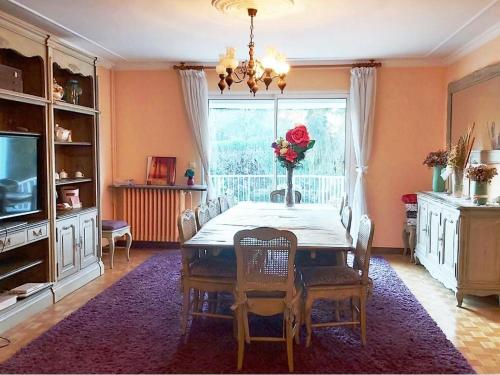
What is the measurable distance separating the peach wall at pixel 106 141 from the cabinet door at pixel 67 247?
5.67ft

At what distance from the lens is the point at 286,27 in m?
4.56

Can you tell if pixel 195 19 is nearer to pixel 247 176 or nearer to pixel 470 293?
pixel 247 176

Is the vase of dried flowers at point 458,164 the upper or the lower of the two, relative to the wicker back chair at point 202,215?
upper

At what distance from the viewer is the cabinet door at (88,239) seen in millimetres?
4806

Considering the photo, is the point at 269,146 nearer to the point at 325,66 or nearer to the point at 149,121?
the point at 325,66

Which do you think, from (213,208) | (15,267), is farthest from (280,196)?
(15,267)

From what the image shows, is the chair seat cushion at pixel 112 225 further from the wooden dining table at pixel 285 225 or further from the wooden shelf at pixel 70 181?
the wooden dining table at pixel 285 225

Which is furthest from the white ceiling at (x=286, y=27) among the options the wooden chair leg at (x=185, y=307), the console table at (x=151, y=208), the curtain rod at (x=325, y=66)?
the wooden chair leg at (x=185, y=307)

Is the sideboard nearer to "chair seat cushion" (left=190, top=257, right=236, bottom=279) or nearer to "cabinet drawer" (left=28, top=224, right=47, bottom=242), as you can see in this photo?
"chair seat cushion" (left=190, top=257, right=236, bottom=279)

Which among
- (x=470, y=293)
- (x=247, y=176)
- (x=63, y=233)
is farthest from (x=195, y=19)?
(x=470, y=293)

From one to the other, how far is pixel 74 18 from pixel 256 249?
2.96m

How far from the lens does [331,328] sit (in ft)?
11.7

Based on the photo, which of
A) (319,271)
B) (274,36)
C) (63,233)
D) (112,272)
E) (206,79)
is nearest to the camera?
(319,271)

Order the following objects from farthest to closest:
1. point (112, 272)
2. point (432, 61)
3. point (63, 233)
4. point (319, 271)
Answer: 1. point (432, 61)
2. point (112, 272)
3. point (63, 233)
4. point (319, 271)
